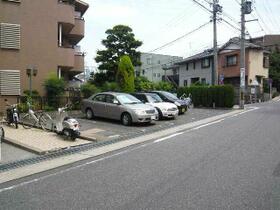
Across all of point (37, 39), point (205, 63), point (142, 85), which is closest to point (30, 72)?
point (37, 39)

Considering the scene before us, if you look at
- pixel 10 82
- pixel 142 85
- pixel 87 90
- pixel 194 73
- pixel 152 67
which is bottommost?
pixel 87 90

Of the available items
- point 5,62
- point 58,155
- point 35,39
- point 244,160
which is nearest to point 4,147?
point 58,155

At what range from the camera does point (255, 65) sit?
165ft

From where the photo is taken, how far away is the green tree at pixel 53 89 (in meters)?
23.7

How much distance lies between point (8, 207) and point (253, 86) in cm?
4274

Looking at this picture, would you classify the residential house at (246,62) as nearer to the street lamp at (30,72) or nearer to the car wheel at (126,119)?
the street lamp at (30,72)

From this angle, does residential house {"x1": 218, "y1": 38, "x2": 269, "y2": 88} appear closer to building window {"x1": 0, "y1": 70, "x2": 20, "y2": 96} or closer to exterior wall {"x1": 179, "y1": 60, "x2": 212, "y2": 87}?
exterior wall {"x1": 179, "y1": 60, "x2": 212, "y2": 87}

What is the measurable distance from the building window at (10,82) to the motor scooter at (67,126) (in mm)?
10122

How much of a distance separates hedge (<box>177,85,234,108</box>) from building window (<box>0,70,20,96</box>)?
1499 centimetres

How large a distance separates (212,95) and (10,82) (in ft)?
51.2

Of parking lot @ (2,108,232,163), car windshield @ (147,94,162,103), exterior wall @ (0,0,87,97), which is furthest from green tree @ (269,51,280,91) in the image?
parking lot @ (2,108,232,163)

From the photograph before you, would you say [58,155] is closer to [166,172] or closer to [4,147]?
[4,147]

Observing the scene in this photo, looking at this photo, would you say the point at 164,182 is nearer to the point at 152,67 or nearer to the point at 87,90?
the point at 87,90

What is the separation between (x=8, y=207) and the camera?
610 centimetres
